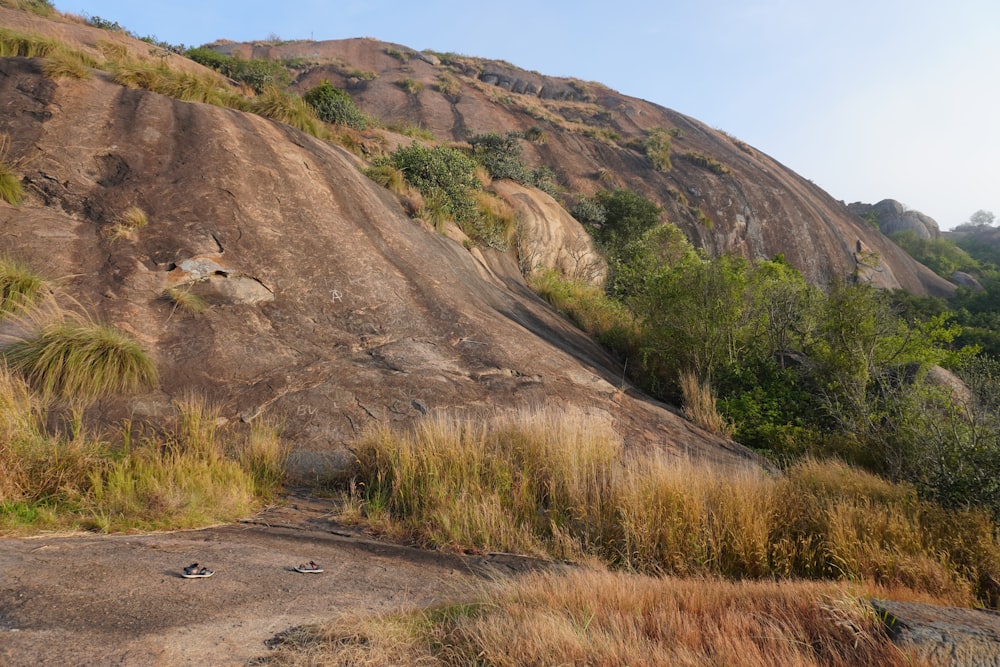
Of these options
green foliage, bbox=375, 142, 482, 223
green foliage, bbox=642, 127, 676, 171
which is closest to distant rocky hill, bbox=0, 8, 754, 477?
green foliage, bbox=375, 142, 482, 223

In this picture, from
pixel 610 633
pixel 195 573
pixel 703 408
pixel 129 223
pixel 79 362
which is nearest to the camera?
pixel 610 633

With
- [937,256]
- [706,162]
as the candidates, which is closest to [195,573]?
[706,162]

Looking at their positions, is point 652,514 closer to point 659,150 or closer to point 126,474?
point 126,474

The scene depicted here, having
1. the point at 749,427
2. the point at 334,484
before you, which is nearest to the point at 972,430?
the point at 749,427

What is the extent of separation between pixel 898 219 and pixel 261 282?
A: 65872 millimetres

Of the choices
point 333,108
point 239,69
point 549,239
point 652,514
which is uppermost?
point 239,69

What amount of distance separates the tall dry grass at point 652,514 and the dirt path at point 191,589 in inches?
21.5

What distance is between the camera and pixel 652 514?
172 inches

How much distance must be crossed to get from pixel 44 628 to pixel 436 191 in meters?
11.6

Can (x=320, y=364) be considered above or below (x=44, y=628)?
above

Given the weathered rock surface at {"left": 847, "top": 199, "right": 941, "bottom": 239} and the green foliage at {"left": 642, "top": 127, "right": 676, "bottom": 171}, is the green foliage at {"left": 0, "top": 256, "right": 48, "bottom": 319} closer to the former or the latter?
the green foliage at {"left": 642, "top": 127, "right": 676, "bottom": 171}

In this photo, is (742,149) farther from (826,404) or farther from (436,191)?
(826,404)

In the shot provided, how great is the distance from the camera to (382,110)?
34.4 m

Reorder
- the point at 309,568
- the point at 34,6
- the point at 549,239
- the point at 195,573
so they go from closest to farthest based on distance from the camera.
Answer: the point at 195,573
the point at 309,568
the point at 34,6
the point at 549,239
